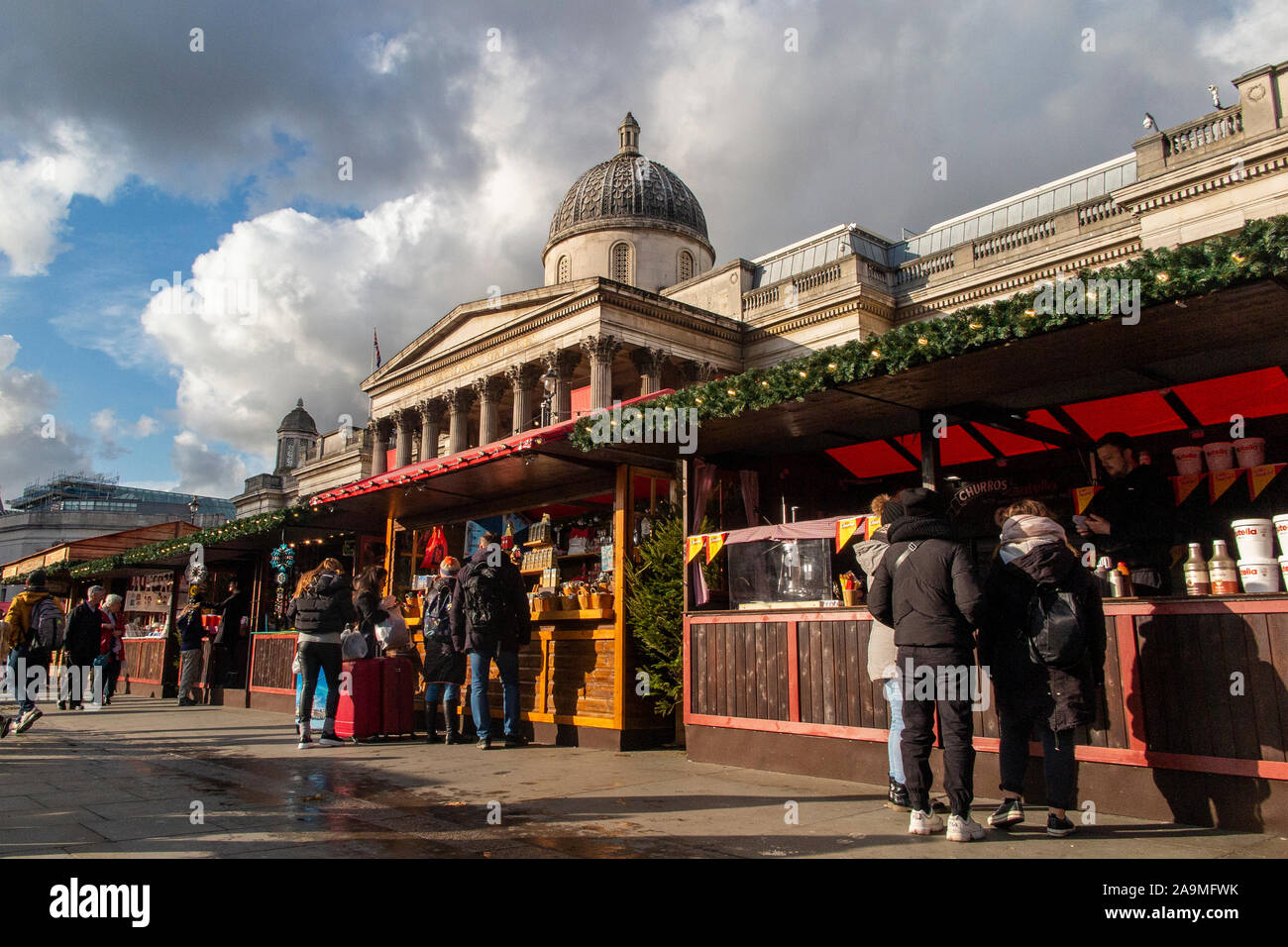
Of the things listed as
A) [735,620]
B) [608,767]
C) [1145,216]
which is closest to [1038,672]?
[735,620]

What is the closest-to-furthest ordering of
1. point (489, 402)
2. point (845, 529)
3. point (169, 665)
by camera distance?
point (845, 529), point (169, 665), point (489, 402)

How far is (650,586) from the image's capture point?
8977mm

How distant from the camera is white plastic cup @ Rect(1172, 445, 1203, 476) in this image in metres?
7.89

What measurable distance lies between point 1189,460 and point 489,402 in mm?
36719

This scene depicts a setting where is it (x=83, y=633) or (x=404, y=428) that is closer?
(x=83, y=633)

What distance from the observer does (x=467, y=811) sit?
5582mm

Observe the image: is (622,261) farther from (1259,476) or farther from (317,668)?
(1259,476)

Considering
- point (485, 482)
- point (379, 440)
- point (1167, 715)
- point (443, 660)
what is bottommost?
point (1167, 715)

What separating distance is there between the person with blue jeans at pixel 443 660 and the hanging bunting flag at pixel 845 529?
4.17m

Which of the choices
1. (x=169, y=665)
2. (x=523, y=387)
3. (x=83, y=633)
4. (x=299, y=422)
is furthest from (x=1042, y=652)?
(x=299, y=422)

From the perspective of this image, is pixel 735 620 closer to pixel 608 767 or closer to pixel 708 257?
pixel 608 767

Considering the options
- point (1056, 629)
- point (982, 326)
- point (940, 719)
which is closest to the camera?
point (1056, 629)

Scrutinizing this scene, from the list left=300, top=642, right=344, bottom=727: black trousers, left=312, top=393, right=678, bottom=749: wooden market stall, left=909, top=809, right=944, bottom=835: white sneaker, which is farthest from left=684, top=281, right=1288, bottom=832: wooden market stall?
left=300, top=642, right=344, bottom=727: black trousers
